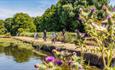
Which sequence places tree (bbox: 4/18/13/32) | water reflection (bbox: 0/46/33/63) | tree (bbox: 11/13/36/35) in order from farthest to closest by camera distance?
tree (bbox: 4/18/13/32), tree (bbox: 11/13/36/35), water reflection (bbox: 0/46/33/63)

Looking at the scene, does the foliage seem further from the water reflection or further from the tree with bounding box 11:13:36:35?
the water reflection

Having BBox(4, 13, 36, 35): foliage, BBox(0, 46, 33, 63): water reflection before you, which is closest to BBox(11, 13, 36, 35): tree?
BBox(4, 13, 36, 35): foliage

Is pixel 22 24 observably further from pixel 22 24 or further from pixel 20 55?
pixel 20 55

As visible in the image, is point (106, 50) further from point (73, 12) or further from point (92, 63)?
point (73, 12)

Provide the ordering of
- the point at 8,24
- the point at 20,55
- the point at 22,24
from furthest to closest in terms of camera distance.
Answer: the point at 8,24 → the point at 22,24 → the point at 20,55

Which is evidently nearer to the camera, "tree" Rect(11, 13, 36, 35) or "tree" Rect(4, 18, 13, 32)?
"tree" Rect(11, 13, 36, 35)

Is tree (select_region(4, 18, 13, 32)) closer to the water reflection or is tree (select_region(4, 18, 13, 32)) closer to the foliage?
the foliage

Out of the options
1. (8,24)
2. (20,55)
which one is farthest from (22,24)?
(20,55)

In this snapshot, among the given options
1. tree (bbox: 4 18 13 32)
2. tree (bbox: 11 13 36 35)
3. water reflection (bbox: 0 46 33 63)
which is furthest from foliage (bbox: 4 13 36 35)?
water reflection (bbox: 0 46 33 63)

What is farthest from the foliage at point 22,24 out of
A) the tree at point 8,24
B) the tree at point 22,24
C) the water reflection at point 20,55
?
the water reflection at point 20,55

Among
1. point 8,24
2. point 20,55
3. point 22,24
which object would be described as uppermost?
point 20,55

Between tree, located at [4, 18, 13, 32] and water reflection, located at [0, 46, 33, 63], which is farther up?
water reflection, located at [0, 46, 33, 63]

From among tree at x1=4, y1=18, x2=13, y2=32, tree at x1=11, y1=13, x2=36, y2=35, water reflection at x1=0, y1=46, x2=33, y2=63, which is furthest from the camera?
tree at x1=4, y1=18, x2=13, y2=32

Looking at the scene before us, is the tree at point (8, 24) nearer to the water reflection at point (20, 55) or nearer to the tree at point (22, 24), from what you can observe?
the tree at point (22, 24)
